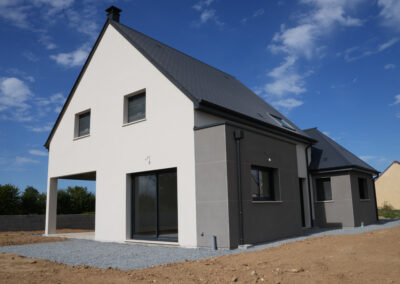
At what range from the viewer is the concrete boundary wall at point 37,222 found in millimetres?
17578

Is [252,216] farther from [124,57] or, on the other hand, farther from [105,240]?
[124,57]

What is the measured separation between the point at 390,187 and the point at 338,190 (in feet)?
70.9

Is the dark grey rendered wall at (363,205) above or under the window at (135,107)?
under

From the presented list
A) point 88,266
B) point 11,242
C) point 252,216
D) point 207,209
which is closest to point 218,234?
point 207,209

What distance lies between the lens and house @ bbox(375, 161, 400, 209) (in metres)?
31.9

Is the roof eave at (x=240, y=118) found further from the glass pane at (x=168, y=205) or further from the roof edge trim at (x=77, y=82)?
the roof edge trim at (x=77, y=82)

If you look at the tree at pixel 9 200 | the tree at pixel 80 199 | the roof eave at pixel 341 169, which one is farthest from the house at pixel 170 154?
the tree at pixel 80 199

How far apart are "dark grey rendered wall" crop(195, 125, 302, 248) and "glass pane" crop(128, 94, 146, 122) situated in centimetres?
283

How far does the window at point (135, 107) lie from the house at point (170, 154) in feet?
0.12

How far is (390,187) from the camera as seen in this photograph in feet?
107

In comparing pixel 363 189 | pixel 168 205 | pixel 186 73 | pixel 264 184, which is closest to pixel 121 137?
pixel 168 205

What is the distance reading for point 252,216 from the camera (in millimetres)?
9523

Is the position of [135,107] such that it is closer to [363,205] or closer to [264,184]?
[264,184]

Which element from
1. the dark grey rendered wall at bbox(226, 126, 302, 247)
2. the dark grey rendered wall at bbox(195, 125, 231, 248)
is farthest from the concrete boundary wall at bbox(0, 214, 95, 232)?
the dark grey rendered wall at bbox(226, 126, 302, 247)
